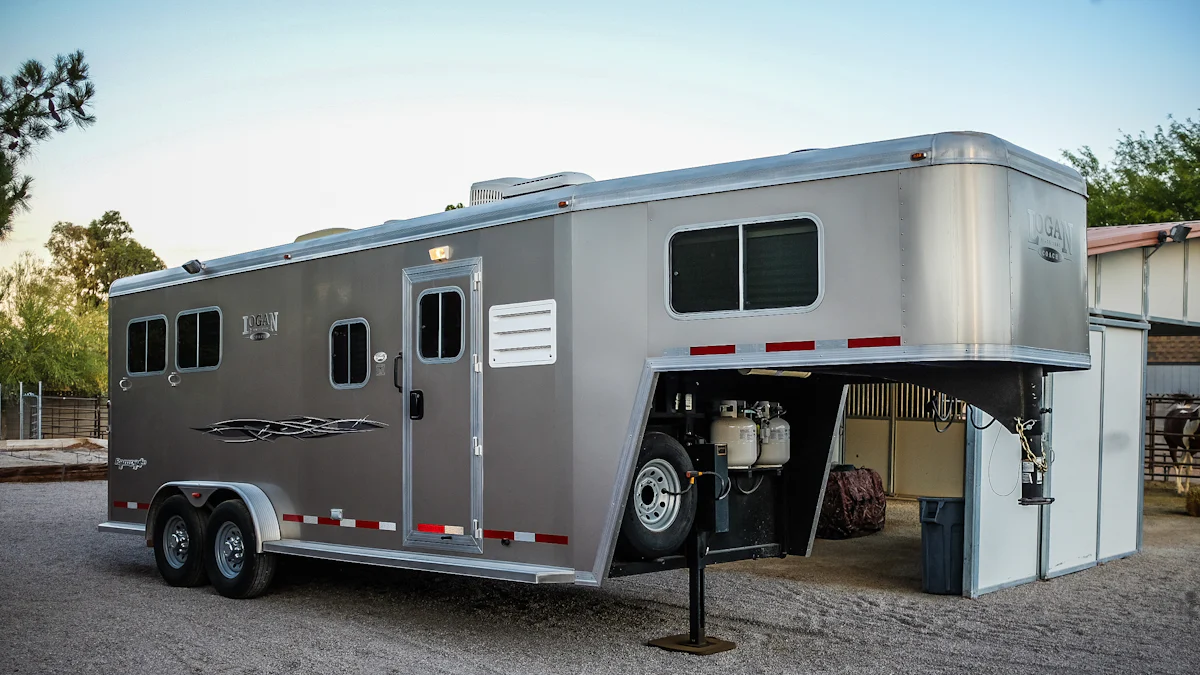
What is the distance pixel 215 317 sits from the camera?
33.1ft

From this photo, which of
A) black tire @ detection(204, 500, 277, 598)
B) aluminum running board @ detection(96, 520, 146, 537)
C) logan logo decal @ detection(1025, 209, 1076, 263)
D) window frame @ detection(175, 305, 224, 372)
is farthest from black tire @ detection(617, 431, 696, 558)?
aluminum running board @ detection(96, 520, 146, 537)

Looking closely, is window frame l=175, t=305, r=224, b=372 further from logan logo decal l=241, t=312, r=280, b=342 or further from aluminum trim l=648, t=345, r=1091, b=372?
aluminum trim l=648, t=345, r=1091, b=372

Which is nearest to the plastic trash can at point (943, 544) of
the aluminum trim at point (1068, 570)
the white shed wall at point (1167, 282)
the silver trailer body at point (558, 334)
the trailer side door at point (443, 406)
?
the aluminum trim at point (1068, 570)

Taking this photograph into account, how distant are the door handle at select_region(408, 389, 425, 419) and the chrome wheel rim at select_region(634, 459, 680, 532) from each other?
177 centimetres

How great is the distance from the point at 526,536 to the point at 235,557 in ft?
11.2

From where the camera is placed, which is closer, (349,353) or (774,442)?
(774,442)

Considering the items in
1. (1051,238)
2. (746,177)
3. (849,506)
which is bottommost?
(849,506)

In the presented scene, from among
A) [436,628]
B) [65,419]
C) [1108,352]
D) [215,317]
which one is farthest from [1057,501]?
[65,419]

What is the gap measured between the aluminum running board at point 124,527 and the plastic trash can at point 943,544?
690cm

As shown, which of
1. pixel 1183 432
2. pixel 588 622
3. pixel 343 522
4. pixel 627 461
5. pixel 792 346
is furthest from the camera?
pixel 1183 432

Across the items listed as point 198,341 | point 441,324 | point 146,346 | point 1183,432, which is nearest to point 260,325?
point 198,341

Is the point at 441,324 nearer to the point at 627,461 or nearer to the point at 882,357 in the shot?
the point at 627,461

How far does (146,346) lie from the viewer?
10.9m

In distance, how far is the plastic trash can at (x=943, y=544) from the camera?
31.6 ft
